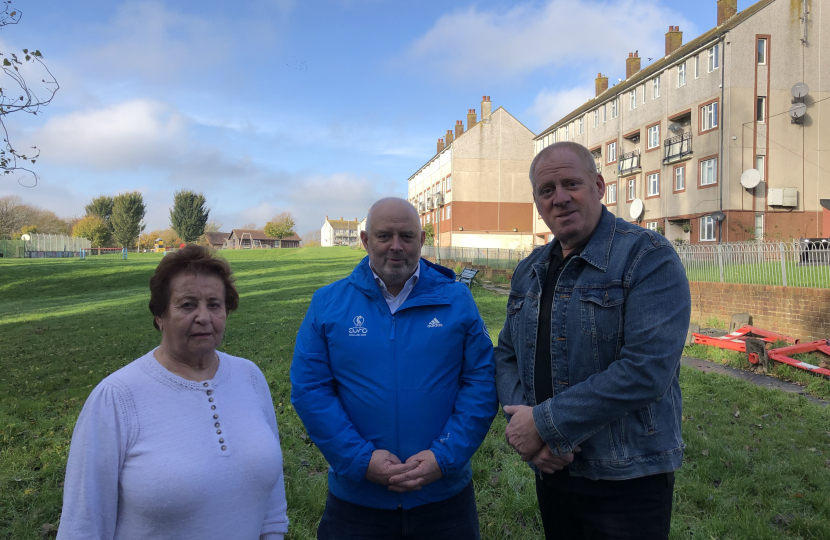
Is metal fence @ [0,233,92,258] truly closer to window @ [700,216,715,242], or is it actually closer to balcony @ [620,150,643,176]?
balcony @ [620,150,643,176]

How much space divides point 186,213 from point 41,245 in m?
22.1

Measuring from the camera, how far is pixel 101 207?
9156 cm

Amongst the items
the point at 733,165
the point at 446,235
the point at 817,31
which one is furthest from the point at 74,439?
the point at 446,235

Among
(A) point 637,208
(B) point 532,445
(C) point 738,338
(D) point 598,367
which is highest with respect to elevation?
(A) point 637,208

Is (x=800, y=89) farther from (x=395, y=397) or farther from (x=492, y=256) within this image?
(x=395, y=397)

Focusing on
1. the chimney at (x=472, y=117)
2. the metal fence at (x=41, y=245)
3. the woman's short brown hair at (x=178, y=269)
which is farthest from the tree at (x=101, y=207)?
the woman's short brown hair at (x=178, y=269)

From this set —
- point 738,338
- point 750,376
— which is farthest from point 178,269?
point 738,338

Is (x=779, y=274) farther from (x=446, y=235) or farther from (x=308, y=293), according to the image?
(x=446, y=235)

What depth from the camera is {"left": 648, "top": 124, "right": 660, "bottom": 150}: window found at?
33781 mm

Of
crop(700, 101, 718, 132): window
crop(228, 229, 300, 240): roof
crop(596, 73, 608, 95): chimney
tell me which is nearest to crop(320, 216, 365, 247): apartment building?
crop(228, 229, 300, 240): roof

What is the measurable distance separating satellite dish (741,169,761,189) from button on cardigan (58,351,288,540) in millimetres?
30729

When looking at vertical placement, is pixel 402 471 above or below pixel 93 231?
below

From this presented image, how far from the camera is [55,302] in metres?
22.9

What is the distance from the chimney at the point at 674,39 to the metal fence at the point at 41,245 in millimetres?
71569
